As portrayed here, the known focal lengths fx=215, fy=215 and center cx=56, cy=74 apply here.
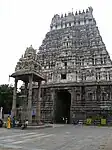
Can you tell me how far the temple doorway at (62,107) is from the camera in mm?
48469

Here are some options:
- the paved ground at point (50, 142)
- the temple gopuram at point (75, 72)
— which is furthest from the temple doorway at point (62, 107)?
the paved ground at point (50, 142)

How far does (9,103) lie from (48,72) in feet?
48.7

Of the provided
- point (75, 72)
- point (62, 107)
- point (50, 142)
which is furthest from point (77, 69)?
point (50, 142)

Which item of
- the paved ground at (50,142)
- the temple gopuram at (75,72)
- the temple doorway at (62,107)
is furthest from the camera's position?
the temple doorway at (62,107)

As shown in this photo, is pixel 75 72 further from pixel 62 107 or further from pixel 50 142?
pixel 50 142

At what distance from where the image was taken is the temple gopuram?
44625 mm

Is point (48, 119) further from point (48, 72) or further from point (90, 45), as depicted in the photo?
point (90, 45)

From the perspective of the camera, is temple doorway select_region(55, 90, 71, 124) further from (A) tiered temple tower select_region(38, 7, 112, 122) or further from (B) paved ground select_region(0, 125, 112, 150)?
(B) paved ground select_region(0, 125, 112, 150)

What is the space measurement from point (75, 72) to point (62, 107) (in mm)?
9150

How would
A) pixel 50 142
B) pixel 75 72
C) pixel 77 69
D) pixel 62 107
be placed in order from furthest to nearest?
pixel 62 107 < pixel 77 69 < pixel 75 72 < pixel 50 142

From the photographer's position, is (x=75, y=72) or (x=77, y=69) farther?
(x=77, y=69)

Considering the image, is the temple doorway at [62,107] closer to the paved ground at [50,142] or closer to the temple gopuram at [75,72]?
the temple gopuram at [75,72]

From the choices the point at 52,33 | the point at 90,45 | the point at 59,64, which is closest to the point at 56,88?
the point at 59,64

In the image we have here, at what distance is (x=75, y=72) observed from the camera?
4788 centimetres
